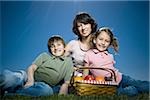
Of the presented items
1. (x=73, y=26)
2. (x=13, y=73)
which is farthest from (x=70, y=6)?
(x=13, y=73)

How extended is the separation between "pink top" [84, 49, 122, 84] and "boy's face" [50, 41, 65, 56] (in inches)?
6.5

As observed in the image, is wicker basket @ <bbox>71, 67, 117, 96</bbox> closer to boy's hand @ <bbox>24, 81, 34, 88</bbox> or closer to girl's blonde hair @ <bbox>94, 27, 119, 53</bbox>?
girl's blonde hair @ <bbox>94, 27, 119, 53</bbox>

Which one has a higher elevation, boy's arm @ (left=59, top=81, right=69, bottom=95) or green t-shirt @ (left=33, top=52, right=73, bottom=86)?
green t-shirt @ (left=33, top=52, right=73, bottom=86)

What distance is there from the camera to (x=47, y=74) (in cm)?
262

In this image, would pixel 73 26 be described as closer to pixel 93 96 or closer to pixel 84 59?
pixel 84 59

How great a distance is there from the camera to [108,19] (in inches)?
105

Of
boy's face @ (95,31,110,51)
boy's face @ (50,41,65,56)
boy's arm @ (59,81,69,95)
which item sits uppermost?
boy's face @ (95,31,110,51)

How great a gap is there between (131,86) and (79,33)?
1.63ft

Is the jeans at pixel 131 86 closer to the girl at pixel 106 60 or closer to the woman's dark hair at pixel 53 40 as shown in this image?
the girl at pixel 106 60

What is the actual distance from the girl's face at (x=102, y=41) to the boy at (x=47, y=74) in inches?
8.4

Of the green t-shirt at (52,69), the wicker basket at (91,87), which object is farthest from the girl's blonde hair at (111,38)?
the green t-shirt at (52,69)

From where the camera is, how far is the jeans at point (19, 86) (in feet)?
8.46

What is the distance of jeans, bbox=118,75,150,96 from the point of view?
2643 millimetres

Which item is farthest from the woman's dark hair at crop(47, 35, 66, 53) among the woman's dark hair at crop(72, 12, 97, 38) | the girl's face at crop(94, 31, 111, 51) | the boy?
the girl's face at crop(94, 31, 111, 51)
